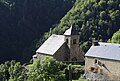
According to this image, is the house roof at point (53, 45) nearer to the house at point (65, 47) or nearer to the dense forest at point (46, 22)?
the house at point (65, 47)

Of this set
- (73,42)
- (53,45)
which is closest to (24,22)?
(53,45)

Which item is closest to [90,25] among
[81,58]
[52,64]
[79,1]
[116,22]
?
[116,22]

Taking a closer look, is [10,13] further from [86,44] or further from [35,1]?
[86,44]

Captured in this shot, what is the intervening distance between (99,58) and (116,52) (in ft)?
9.51

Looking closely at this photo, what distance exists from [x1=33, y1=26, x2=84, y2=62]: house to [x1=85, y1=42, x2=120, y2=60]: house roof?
27.4 ft

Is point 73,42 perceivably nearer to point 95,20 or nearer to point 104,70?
point 104,70

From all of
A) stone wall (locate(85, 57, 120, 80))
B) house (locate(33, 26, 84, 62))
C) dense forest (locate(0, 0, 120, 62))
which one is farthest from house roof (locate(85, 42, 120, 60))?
dense forest (locate(0, 0, 120, 62))

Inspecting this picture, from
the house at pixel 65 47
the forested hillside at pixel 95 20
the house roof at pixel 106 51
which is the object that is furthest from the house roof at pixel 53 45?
the forested hillside at pixel 95 20

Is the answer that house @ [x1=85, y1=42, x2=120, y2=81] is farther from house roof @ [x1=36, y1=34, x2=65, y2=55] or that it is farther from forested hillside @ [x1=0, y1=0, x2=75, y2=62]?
forested hillside @ [x1=0, y1=0, x2=75, y2=62]

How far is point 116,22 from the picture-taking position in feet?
315

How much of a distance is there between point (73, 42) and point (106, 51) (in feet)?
37.2

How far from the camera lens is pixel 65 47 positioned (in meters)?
64.1

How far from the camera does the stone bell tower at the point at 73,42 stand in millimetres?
63125

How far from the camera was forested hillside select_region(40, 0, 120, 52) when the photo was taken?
9506 cm
